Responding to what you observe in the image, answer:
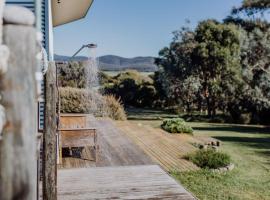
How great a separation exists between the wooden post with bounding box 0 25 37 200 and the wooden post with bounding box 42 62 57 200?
355 centimetres

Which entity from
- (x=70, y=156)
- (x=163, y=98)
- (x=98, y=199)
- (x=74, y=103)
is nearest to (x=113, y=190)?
(x=98, y=199)

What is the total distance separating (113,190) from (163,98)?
3308 cm

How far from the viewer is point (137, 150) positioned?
38.1ft

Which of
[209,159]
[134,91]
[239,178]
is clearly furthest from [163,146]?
[134,91]

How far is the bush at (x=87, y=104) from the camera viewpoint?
69.0 feet

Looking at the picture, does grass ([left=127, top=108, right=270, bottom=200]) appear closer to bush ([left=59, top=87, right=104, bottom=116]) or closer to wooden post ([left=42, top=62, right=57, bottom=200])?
wooden post ([left=42, top=62, right=57, bottom=200])

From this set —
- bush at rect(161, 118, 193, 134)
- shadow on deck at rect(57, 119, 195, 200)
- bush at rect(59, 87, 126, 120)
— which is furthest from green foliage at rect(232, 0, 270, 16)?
shadow on deck at rect(57, 119, 195, 200)

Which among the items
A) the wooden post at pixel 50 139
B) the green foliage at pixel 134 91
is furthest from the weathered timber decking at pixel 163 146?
the green foliage at pixel 134 91

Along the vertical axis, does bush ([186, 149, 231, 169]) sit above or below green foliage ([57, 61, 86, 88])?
below

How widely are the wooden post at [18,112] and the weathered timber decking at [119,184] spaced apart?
5.68m

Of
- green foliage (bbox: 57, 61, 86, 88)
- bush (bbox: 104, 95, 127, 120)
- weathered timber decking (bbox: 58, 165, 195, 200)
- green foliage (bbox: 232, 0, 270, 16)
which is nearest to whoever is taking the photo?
weathered timber decking (bbox: 58, 165, 195, 200)

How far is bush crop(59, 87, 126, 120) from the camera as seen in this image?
2104cm

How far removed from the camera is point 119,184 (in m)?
7.88

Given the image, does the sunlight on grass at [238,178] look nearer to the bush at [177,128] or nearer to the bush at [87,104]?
the bush at [177,128]
